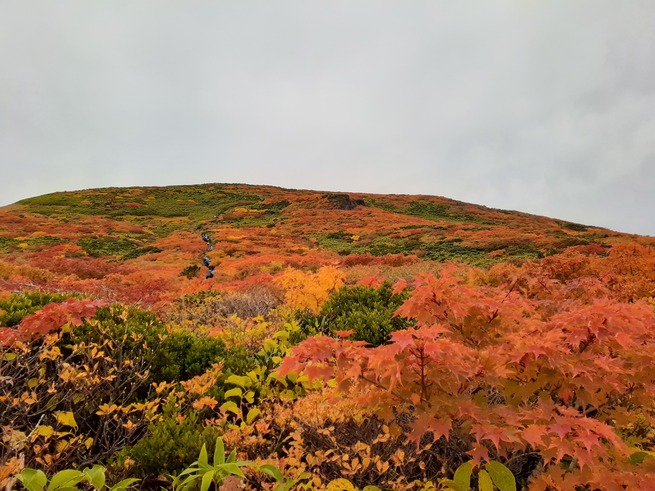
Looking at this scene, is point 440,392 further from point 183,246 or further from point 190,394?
point 183,246

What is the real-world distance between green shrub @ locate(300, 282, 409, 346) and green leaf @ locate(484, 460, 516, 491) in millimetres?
3755

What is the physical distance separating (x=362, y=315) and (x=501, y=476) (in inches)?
183

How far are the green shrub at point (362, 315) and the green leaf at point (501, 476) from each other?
12.3ft

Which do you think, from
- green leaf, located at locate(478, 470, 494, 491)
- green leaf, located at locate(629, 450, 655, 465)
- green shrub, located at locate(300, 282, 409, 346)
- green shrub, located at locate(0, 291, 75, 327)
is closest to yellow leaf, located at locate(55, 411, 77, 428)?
green shrub, located at locate(0, 291, 75, 327)

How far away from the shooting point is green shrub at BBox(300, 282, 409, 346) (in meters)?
6.86

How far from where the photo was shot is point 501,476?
8.91ft

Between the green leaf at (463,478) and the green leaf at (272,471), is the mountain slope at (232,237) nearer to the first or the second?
the green leaf at (272,471)

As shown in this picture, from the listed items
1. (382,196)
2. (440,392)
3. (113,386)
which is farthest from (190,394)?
(382,196)

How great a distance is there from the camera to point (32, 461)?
3561mm

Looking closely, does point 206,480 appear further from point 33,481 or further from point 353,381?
point 353,381

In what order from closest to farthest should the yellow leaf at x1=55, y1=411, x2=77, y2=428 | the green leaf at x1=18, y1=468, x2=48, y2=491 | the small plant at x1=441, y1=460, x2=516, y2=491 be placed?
1. the green leaf at x1=18, y1=468, x2=48, y2=491
2. the small plant at x1=441, y1=460, x2=516, y2=491
3. the yellow leaf at x1=55, y1=411, x2=77, y2=428

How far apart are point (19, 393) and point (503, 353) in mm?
4829

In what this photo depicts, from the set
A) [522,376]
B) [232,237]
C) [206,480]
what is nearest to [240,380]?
[206,480]

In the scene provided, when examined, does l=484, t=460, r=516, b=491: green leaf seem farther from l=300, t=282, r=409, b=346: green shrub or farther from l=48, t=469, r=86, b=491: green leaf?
l=300, t=282, r=409, b=346: green shrub
